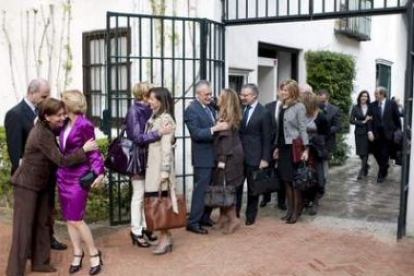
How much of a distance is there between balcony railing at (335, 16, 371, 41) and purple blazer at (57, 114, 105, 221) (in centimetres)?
917

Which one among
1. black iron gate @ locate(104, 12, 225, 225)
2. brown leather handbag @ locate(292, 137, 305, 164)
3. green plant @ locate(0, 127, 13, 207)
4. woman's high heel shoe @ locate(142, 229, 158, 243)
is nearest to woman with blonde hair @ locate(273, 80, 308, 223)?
brown leather handbag @ locate(292, 137, 305, 164)

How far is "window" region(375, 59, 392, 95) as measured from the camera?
610 inches

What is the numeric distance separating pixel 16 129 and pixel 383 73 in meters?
13.1

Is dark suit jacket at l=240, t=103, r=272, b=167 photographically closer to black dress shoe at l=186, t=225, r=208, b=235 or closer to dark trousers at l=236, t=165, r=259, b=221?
dark trousers at l=236, t=165, r=259, b=221

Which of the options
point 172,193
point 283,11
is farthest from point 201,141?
point 283,11

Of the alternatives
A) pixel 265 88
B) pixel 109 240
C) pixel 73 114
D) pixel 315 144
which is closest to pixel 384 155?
pixel 265 88

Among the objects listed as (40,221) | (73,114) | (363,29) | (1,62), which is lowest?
(40,221)

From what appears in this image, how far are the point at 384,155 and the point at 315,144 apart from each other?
11.5ft

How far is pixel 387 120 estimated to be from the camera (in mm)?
9852

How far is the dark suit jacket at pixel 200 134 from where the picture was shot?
6.06 metres

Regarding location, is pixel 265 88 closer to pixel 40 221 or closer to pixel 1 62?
pixel 1 62

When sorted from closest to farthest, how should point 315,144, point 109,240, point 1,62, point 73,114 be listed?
point 73,114 → point 109,240 → point 315,144 → point 1,62

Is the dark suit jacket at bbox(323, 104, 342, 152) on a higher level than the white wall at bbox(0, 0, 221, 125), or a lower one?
lower

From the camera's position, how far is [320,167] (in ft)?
24.2
